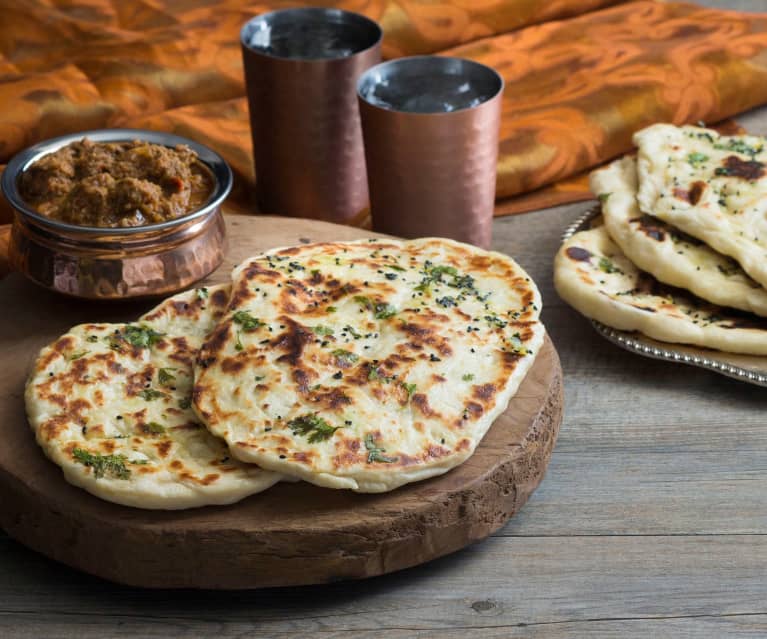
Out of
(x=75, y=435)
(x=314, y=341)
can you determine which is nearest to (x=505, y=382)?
(x=314, y=341)

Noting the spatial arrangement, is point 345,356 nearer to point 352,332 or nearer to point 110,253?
point 352,332

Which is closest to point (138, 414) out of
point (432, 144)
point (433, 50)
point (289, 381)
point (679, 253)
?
point (289, 381)

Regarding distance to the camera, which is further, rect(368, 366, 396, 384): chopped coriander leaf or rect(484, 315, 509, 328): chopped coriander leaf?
rect(484, 315, 509, 328): chopped coriander leaf

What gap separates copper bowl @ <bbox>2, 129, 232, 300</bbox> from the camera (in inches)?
103

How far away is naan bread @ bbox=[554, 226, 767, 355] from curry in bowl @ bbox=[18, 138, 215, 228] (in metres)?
1.02

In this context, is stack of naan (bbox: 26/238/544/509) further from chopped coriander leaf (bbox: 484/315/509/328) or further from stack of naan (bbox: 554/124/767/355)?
stack of naan (bbox: 554/124/767/355)

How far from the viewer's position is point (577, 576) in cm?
223

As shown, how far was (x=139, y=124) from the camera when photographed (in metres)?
3.77

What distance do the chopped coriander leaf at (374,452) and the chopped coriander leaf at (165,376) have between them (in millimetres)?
493

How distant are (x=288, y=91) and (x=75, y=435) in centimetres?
149

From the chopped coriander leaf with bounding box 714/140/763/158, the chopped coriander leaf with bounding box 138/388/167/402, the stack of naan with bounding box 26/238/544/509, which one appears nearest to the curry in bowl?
the stack of naan with bounding box 26/238/544/509

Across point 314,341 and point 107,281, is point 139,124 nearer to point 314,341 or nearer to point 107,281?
point 107,281

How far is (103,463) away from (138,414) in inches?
7.0

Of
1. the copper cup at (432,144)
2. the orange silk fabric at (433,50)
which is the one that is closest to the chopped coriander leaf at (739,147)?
the orange silk fabric at (433,50)
